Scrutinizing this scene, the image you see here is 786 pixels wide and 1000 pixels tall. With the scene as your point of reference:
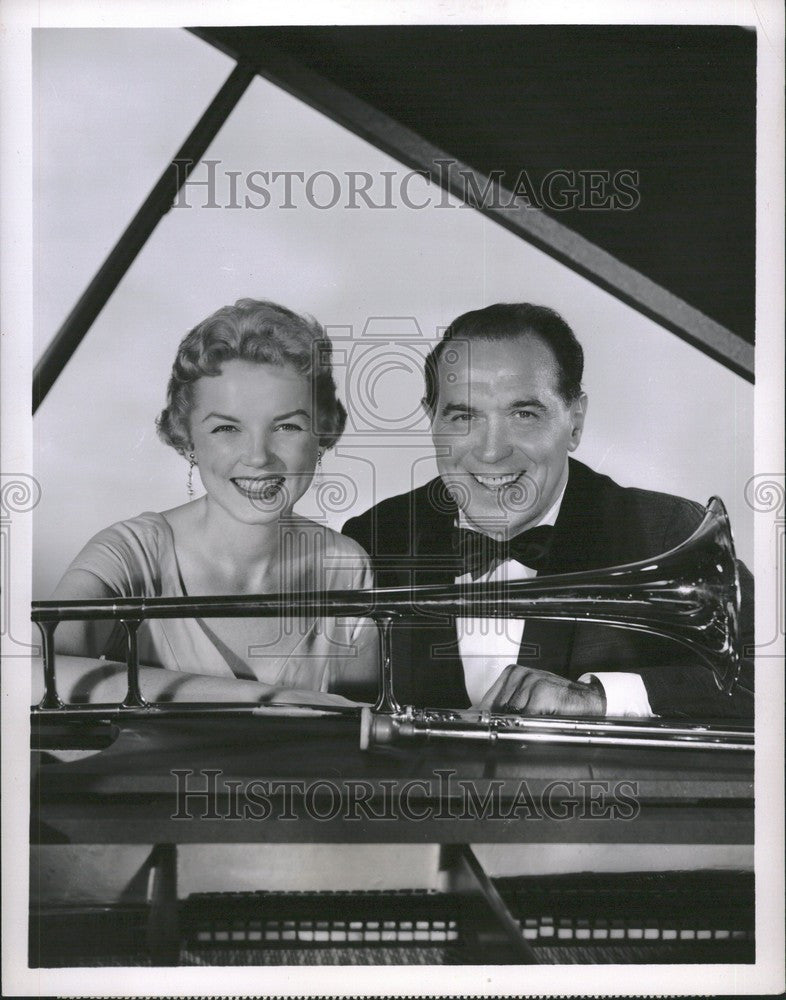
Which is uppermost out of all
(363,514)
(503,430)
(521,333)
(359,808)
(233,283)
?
(233,283)

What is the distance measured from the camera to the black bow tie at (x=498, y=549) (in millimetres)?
1933

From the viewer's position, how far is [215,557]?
6.38 ft

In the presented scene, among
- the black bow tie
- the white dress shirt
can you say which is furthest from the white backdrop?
the white dress shirt

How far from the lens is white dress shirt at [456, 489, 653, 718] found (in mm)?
1920

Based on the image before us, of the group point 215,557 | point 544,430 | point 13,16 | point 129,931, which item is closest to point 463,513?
point 544,430

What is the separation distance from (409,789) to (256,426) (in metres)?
0.81

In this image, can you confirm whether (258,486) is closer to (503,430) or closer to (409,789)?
(503,430)

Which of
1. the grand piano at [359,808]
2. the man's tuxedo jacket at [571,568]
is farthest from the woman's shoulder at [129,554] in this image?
the man's tuxedo jacket at [571,568]

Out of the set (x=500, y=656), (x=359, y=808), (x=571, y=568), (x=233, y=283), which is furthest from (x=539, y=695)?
(x=233, y=283)

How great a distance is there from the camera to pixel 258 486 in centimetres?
194

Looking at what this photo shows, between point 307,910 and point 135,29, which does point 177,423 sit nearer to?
point 135,29

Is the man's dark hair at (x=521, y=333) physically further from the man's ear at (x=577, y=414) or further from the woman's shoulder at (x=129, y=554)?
the woman's shoulder at (x=129, y=554)

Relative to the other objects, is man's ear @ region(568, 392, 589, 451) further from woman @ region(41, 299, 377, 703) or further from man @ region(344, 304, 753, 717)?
woman @ region(41, 299, 377, 703)

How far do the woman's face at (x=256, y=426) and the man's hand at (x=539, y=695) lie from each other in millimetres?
568
